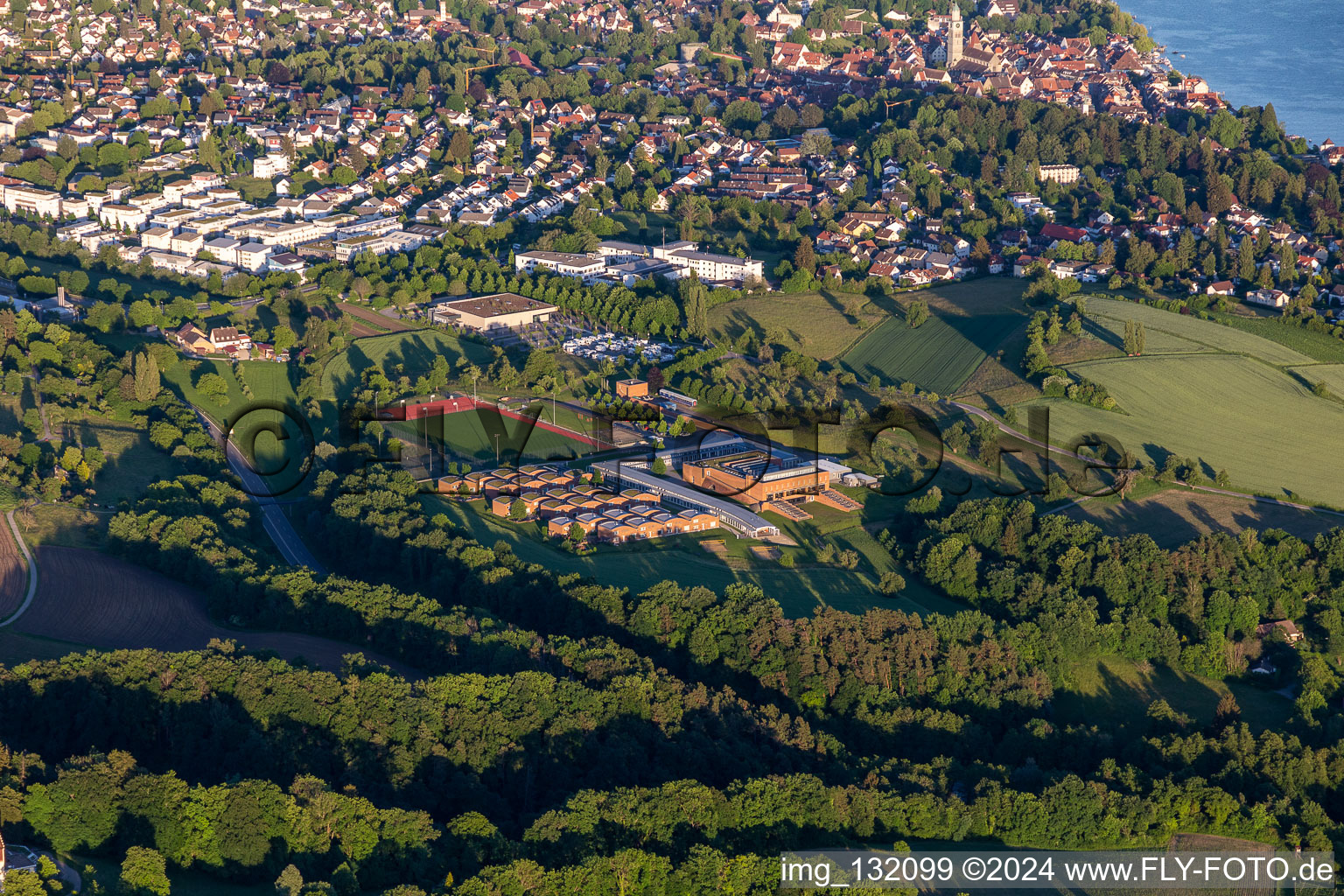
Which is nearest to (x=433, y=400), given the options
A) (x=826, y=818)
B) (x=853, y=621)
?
(x=853, y=621)

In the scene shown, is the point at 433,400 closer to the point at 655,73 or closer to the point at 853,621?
the point at 853,621

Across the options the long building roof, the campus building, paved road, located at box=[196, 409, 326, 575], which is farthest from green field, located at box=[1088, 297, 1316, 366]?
paved road, located at box=[196, 409, 326, 575]

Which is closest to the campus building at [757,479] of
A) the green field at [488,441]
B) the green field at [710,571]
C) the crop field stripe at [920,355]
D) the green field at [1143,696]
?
the green field at [710,571]

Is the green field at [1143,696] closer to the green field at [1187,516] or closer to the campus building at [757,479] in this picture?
the green field at [1187,516]

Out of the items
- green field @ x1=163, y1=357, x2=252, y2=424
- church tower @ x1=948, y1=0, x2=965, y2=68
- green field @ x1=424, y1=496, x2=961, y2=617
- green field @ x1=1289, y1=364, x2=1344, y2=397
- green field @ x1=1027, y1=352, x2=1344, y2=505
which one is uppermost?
church tower @ x1=948, y1=0, x2=965, y2=68

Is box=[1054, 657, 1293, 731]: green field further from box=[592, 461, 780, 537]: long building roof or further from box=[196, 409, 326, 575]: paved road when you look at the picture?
box=[196, 409, 326, 575]: paved road


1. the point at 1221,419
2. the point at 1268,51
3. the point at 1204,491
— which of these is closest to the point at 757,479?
the point at 1204,491
